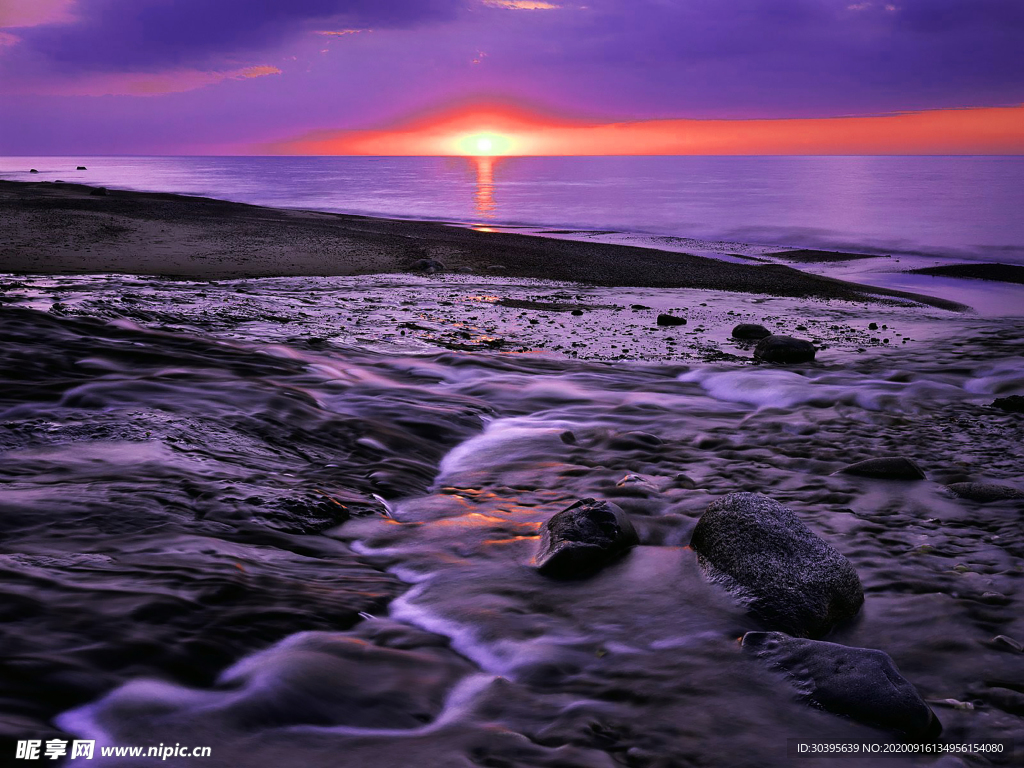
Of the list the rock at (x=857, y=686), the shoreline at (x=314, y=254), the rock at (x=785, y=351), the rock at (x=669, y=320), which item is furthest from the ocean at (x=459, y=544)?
the shoreline at (x=314, y=254)

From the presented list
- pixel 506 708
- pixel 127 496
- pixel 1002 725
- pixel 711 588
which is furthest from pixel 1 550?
pixel 1002 725

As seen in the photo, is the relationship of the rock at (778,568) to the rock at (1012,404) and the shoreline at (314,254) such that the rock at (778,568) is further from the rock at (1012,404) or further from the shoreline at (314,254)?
the shoreline at (314,254)

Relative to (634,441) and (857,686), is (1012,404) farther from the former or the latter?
(857,686)

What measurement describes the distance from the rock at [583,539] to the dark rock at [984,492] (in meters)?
2.70

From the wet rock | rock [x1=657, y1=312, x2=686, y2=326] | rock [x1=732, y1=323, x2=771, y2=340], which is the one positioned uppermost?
rock [x1=657, y1=312, x2=686, y2=326]

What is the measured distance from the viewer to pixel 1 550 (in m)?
3.79

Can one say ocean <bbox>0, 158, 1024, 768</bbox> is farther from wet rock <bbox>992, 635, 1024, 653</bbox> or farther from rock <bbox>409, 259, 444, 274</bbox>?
rock <bbox>409, 259, 444, 274</bbox>

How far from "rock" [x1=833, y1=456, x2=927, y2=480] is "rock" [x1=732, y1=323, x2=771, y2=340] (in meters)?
5.80

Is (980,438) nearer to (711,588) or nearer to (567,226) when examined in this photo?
(711,588)

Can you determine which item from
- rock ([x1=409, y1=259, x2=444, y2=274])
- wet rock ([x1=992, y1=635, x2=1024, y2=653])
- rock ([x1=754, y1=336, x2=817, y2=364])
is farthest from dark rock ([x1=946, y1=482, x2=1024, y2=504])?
rock ([x1=409, y1=259, x2=444, y2=274])

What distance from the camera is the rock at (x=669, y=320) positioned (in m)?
12.8

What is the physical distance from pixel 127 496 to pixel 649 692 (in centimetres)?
330

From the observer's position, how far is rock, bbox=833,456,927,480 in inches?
233

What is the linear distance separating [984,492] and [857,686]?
10.3 feet
